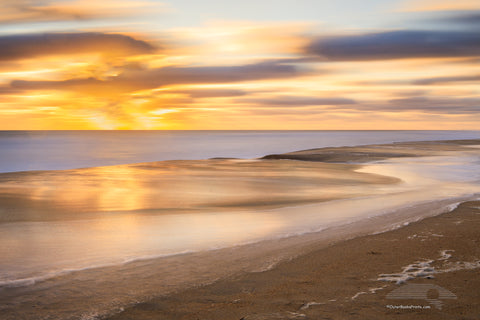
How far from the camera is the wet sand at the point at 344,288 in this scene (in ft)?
19.2

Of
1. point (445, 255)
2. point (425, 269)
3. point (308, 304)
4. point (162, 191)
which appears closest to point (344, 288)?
point (308, 304)

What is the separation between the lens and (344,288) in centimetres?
672

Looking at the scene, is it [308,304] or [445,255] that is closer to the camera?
[308,304]

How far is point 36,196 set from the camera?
56.9 feet

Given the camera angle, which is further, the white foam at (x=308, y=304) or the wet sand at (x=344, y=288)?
the white foam at (x=308, y=304)

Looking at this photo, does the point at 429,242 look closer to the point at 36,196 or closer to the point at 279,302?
the point at 279,302

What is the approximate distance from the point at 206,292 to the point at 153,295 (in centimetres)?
71

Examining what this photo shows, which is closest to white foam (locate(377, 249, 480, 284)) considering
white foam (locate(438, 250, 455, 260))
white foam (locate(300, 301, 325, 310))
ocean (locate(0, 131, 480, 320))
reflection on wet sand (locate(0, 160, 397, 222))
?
white foam (locate(438, 250, 455, 260))

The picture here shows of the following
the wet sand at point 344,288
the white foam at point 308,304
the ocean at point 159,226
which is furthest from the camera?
the ocean at point 159,226

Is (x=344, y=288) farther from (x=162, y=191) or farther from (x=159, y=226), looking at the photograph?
(x=162, y=191)

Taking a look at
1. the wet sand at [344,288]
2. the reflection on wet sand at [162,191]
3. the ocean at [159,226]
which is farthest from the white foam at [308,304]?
the reflection on wet sand at [162,191]

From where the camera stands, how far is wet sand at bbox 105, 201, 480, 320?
231 inches

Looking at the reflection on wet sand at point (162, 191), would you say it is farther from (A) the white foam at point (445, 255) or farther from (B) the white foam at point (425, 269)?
(B) the white foam at point (425, 269)

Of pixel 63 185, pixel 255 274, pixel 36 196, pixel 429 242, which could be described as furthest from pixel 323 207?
pixel 63 185
